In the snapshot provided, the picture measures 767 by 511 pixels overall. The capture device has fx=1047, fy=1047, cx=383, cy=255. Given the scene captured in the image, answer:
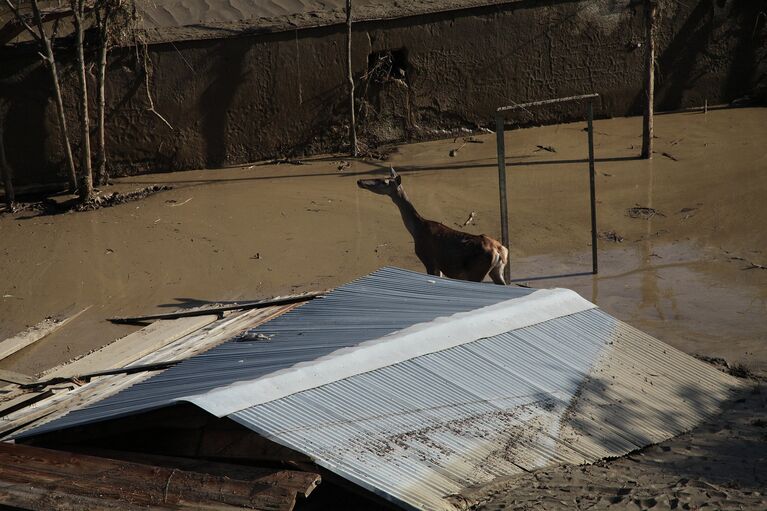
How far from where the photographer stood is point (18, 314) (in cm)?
1150

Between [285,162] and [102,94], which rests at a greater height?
[102,94]

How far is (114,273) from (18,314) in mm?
1364

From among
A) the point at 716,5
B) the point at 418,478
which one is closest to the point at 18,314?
the point at 418,478

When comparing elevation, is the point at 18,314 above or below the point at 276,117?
below

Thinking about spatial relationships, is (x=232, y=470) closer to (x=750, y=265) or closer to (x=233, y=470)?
(x=233, y=470)

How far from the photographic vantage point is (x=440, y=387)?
722 cm

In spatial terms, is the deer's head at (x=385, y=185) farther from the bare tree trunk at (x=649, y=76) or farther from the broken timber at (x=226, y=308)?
the bare tree trunk at (x=649, y=76)

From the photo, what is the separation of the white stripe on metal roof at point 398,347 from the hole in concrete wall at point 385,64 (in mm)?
8289

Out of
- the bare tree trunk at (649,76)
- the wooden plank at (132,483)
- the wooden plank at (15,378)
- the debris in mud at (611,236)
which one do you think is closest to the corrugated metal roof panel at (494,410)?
the wooden plank at (132,483)

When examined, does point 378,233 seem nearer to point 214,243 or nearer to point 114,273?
point 214,243

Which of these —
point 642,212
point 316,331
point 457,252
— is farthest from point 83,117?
point 316,331

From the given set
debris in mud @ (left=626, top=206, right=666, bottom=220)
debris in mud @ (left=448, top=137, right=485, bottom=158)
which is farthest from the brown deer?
debris in mud @ (left=448, top=137, right=485, bottom=158)

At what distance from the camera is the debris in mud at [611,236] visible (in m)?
13.0

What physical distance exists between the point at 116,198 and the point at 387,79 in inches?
183
